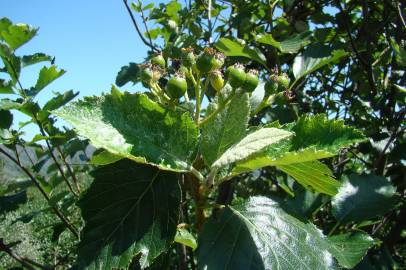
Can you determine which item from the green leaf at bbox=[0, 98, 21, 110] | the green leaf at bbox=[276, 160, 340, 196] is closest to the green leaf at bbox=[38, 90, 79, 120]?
the green leaf at bbox=[0, 98, 21, 110]

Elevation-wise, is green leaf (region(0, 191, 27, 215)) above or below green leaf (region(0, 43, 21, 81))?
below

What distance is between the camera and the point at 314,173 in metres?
0.99

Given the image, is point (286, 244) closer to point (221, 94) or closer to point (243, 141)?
point (243, 141)

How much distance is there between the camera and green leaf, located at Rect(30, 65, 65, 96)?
169cm

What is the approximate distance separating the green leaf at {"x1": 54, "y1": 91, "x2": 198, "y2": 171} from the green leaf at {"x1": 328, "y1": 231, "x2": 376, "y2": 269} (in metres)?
0.50

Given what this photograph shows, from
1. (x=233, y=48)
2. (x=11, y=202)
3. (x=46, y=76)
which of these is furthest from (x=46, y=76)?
(x=233, y=48)

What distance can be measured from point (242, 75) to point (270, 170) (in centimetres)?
177

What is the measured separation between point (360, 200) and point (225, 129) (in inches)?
38.1

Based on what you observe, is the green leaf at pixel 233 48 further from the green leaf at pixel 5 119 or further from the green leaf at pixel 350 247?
the green leaf at pixel 5 119

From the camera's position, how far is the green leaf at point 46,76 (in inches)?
66.6

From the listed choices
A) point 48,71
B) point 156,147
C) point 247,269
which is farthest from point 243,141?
point 48,71

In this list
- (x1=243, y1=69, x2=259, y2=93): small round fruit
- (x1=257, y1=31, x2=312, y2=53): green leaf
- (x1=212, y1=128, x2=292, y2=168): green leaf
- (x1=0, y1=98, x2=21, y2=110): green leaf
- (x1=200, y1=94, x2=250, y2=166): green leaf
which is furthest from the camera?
(x1=257, y1=31, x2=312, y2=53): green leaf

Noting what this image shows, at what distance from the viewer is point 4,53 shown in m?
1.65

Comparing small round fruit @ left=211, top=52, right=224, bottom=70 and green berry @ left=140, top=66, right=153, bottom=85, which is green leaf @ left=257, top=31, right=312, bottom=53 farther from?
green berry @ left=140, top=66, right=153, bottom=85
